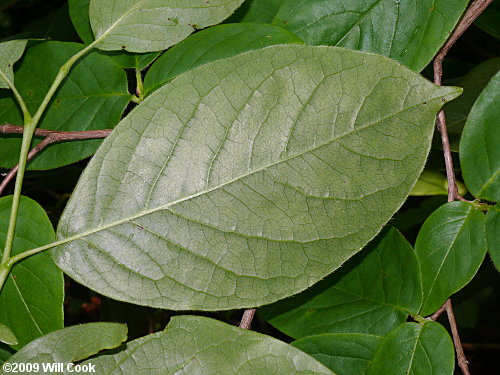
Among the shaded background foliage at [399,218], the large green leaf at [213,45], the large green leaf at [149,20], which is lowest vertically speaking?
the shaded background foliage at [399,218]

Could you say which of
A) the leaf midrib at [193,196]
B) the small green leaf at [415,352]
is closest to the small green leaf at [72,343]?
the leaf midrib at [193,196]

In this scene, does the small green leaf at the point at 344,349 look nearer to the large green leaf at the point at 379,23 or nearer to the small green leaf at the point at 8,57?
the large green leaf at the point at 379,23

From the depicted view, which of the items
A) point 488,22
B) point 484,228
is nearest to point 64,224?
point 484,228

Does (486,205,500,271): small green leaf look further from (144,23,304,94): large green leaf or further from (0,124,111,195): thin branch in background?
(0,124,111,195): thin branch in background

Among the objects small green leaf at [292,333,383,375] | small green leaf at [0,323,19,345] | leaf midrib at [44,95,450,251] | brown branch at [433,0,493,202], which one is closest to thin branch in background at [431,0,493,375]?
brown branch at [433,0,493,202]

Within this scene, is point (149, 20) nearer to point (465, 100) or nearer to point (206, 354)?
point (206, 354)

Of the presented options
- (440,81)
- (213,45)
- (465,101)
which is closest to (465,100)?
(465,101)

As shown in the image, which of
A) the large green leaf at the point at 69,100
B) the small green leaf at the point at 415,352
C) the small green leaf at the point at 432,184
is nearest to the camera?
the small green leaf at the point at 415,352
